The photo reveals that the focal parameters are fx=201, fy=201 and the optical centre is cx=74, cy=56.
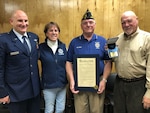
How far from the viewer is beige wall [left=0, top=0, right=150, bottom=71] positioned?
322 centimetres

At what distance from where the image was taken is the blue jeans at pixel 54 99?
2.47 meters

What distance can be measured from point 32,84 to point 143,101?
1208 mm

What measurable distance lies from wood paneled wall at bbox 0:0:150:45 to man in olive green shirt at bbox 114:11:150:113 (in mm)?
1101

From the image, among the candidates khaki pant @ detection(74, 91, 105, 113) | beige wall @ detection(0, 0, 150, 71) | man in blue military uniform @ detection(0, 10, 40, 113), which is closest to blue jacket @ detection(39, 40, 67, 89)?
man in blue military uniform @ detection(0, 10, 40, 113)

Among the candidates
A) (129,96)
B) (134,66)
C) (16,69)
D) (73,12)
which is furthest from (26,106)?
(73,12)

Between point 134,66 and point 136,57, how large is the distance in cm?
10

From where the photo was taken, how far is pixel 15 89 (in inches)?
85.9

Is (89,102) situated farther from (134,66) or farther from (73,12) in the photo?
(73,12)

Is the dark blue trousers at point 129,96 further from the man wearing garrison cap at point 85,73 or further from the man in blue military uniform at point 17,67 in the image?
the man in blue military uniform at point 17,67

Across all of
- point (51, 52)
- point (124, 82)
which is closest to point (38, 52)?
point (51, 52)

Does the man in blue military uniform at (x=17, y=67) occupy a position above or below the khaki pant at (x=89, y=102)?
above

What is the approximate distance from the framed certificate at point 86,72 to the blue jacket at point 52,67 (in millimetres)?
220

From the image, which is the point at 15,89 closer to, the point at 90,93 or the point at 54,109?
the point at 54,109

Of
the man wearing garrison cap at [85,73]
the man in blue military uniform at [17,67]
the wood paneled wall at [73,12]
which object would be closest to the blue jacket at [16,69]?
the man in blue military uniform at [17,67]
